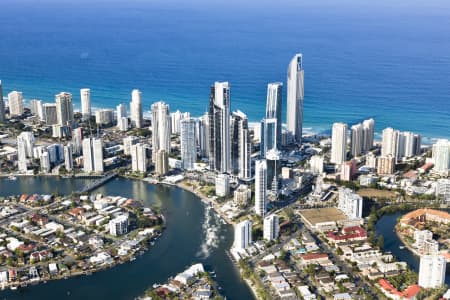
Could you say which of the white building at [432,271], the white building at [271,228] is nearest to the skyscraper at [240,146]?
the white building at [271,228]

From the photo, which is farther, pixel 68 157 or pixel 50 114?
pixel 50 114

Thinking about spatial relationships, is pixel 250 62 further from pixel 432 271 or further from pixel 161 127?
pixel 432 271

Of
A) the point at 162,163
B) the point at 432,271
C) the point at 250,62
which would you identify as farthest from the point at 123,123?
the point at 432,271

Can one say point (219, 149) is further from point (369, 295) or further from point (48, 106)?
point (48, 106)

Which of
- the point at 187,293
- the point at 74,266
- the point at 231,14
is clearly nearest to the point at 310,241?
the point at 187,293

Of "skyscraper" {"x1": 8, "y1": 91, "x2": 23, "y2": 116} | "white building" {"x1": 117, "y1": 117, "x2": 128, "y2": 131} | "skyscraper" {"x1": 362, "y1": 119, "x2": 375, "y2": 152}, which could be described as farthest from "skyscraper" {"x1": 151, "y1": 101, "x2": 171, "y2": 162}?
"skyscraper" {"x1": 8, "y1": 91, "x2": 23, "y2": 116}
